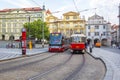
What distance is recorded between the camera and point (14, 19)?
107 metres

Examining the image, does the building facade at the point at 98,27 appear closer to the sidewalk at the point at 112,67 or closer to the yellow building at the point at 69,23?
the yellow building at the point at 69,23

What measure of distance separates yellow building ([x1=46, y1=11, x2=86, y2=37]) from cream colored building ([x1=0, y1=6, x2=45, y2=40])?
6.62 metres

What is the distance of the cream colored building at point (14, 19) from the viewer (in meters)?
105

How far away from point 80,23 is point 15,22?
29443 millimetres

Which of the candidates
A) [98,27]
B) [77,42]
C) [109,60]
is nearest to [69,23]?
[98,27]

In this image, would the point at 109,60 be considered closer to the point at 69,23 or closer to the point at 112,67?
the point at 112,67

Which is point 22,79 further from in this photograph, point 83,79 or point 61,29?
point 61,29

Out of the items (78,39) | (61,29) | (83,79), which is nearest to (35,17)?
(61,29)

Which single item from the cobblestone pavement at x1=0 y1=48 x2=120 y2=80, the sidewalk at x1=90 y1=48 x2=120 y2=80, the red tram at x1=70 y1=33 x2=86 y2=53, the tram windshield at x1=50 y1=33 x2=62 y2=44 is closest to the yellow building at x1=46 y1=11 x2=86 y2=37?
the tram windshield at x1=50 y1=33 x2=62 y2=44

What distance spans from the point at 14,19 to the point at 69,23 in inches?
980

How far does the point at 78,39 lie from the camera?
34594 millimetres

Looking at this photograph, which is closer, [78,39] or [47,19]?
[78,39]

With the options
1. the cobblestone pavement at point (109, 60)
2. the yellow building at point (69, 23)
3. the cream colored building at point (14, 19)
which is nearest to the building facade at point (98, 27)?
the yellow building at point (69, 23)

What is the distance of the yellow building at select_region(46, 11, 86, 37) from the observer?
9844cm
